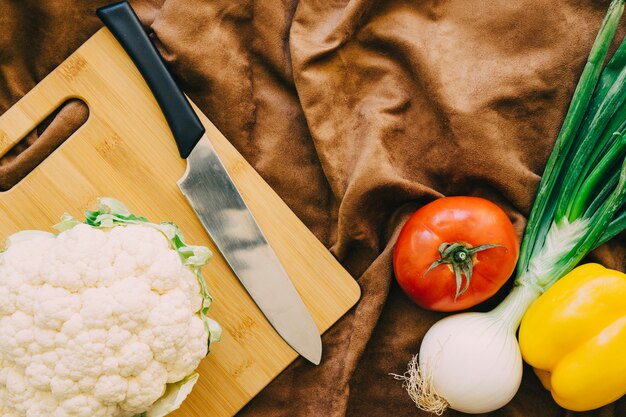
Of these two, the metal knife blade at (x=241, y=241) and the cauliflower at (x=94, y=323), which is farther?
the metal knife blade at (x=241, y=241)

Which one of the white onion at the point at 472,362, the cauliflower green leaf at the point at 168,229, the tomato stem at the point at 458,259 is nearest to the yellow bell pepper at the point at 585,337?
the white onion at the point at 472,362

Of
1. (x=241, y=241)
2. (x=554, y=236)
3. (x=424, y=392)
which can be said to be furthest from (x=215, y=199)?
(x=554, y=236)

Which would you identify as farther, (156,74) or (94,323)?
(156,74)

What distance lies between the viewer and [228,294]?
1.00 metres

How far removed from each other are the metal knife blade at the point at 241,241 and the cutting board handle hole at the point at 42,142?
24cm

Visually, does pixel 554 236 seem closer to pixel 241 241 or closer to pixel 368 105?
pixel 368 105

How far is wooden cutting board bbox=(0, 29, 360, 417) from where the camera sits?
3.24ft

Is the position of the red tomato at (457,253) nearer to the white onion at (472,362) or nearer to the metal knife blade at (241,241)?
the white onion at (472,362)

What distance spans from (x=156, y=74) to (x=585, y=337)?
860mm

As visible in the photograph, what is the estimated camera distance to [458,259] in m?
0.93

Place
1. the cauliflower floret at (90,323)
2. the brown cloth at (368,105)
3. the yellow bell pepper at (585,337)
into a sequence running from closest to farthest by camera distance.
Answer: the cauliflower floret at (90,323) → the yellow bell pepper at (585,337) → the brown cloth at (368,105)

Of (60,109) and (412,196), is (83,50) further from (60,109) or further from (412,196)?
(412,196)

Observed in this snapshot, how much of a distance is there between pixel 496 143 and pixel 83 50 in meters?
0.77

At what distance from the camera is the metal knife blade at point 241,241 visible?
0.98 m
